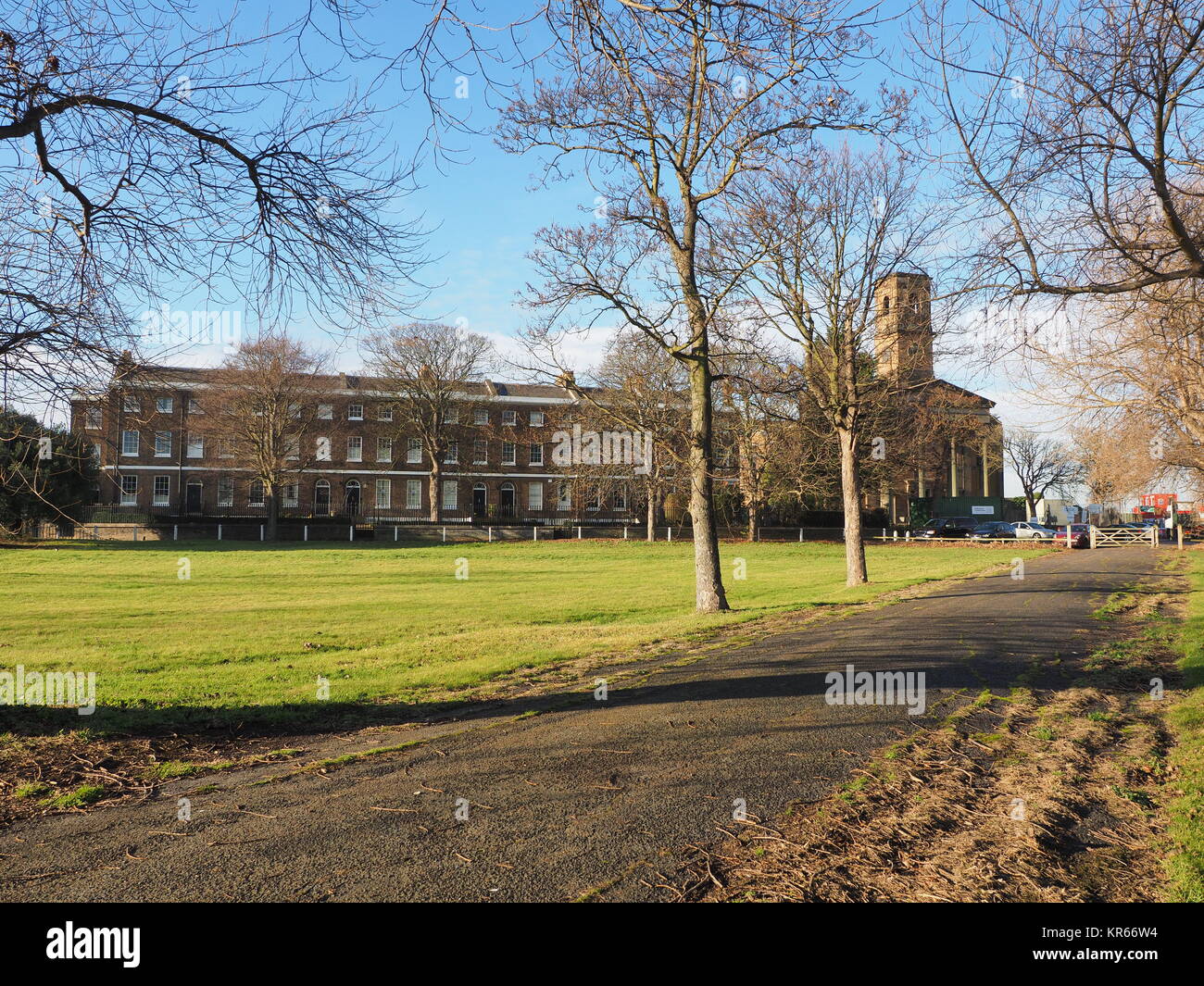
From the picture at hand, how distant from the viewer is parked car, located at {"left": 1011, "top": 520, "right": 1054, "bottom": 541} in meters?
58.3

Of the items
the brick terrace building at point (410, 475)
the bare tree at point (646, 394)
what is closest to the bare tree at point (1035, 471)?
the brick terrace building at point (410, 475)

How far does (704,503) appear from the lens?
16781 millimetres

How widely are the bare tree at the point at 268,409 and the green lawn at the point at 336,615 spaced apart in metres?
13.0

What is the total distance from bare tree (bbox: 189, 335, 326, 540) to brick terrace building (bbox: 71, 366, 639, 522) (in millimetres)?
2313

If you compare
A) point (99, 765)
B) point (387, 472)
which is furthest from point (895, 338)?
point (387, 472)

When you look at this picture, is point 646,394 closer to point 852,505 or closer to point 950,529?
point 852,505

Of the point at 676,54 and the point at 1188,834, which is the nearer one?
the point at 1188,834

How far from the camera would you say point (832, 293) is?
23.2 metres

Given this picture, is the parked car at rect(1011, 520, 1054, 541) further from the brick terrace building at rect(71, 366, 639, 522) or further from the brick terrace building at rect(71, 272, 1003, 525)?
the brick terrace building at rect(71, 366, 639, 522)

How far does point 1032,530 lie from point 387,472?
51.2 m

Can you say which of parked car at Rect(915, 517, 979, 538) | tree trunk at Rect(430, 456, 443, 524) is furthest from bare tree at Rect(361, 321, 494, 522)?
parked car at Rect(915, 517, 979, 538)
